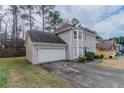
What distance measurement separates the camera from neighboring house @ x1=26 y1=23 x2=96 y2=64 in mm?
13000

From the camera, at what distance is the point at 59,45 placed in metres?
15.1

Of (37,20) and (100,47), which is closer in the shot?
(100,47)

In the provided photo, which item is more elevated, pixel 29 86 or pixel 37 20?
pixel 37 20

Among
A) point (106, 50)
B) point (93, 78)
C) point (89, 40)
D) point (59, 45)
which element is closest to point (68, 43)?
point (59, 45)

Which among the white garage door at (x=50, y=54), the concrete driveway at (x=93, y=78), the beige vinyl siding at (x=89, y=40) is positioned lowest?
the concrete driveway at (x=93, y=78)

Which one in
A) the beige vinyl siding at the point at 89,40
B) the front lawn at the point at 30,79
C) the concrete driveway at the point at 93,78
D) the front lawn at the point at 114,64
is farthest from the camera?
the beige vinyl siding at the point at 89,40

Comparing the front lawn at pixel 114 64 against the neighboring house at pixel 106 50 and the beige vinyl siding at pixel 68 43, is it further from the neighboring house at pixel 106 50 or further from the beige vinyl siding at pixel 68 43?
the neighboring house at pixel 106 50

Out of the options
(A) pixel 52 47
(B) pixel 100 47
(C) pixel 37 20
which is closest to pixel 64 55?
(A) pixel 52 47

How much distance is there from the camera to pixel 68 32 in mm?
16062

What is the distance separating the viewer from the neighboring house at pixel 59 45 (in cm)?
1300

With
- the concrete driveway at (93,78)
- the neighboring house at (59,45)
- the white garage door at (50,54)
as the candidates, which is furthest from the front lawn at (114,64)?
the white garage door at (50,54)

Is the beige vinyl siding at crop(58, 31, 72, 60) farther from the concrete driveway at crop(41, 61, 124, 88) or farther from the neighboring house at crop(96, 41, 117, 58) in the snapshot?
the neighboring house at crop(96, 41, 117, 58)
